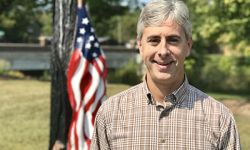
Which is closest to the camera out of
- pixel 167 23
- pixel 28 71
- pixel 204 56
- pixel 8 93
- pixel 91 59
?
pixel 167 23

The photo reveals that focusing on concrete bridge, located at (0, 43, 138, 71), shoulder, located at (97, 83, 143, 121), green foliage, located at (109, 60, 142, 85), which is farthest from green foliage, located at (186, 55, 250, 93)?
shoulder, located at (97, 83, 143, 121)

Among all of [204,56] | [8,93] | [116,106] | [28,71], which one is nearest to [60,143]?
[116,106]

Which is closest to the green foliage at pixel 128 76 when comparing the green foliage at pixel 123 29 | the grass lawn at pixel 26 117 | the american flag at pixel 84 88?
the grass lawn at pixel 26 117

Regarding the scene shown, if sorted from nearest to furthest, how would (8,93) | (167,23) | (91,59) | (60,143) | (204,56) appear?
(167,23) → (91,59) → (60,143) → (8,93) → (204,56)

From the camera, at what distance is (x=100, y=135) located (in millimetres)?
2816

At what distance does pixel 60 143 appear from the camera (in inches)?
319

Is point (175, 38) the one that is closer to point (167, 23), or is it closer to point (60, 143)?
point (167, 23)

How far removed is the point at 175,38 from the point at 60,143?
225 inches

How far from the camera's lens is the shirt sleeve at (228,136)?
2.61 metres

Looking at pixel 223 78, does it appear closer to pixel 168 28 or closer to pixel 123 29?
pixel 168 28

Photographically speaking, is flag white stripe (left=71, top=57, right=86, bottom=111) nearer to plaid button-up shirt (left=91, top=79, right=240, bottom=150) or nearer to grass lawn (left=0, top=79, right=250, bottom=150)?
grass lawn (left=0, top=79, right=250, bottom=150)

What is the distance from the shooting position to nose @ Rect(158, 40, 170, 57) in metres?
2.59

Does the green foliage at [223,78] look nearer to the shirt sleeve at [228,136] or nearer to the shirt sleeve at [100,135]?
the shirt sleeve at [100,135]

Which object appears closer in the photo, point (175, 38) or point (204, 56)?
point (175, 38)
